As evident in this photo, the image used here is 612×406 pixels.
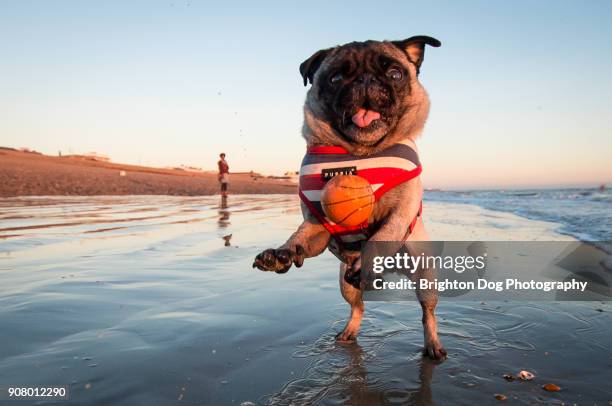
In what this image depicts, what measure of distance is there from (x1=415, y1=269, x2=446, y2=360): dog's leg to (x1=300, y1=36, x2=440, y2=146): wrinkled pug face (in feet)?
3.63

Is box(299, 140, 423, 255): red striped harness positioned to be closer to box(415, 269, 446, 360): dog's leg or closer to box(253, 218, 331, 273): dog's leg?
box(253, 218, 331, 273): dog's leg

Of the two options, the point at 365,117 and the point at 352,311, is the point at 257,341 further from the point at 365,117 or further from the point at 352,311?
the point at 365,117

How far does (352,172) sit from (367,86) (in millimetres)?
616

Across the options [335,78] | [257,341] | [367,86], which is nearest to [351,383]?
[257,341]

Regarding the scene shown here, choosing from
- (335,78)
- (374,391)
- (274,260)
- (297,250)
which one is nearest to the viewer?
(374,391)

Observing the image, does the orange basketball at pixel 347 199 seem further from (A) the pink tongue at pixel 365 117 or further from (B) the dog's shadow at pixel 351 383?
(B) the dog's shadow at pixel 351 383

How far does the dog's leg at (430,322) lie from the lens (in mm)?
3104

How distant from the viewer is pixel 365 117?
3.25 m

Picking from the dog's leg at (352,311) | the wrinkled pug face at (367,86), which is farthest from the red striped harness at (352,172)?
the dog's leg at (352,311)

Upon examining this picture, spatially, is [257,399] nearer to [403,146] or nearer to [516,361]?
[516,361]

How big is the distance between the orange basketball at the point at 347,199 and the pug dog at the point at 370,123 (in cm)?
18

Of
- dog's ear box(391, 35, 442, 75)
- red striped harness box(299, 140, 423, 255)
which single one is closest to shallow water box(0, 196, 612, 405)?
red striped harness box(299, 140, 423, 255)

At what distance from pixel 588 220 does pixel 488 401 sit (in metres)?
11.5

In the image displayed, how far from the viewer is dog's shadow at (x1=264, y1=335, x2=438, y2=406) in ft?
7.89
